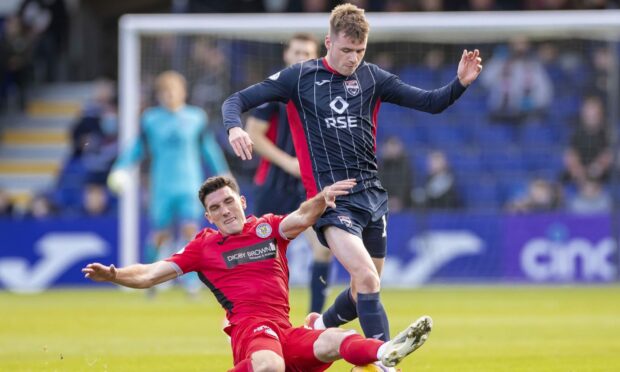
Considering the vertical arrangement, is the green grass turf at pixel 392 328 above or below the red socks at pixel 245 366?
below

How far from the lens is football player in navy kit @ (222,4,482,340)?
7848mm

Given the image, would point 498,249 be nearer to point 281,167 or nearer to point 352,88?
point 281,167

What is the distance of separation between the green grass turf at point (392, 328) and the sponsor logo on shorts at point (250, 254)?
4.95ft

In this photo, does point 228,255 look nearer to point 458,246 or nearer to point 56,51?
point 458,246

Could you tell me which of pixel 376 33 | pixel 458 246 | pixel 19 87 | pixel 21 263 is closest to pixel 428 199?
pixel 458 246

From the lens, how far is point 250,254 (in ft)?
24.4

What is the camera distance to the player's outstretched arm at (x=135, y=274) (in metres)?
6.91

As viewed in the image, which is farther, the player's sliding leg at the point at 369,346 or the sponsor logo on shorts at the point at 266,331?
the sponsor logo on shorts at the point at 266,331

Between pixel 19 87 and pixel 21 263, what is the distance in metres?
7.90

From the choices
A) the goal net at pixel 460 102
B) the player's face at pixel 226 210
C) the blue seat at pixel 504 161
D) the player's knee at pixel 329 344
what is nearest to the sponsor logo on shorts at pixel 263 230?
the player's face at pixel 226 210

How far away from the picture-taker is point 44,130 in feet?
86.9

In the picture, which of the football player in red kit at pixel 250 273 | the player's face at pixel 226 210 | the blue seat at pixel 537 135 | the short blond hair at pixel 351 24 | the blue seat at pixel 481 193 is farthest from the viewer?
the blue seat at pixel 537 135

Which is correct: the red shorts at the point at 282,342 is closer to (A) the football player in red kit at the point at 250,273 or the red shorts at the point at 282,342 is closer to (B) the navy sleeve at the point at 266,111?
(A) the football player in red kit at the point at 250,273

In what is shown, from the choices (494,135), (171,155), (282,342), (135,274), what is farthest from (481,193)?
(135,274)
